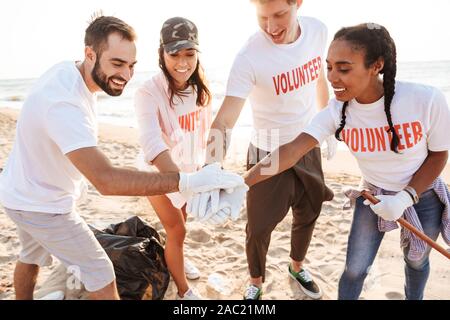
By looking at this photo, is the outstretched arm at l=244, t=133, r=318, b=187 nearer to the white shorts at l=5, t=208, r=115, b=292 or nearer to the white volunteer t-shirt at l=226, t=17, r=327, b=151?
the white volunteer t-shirt at l=226, t=17, r=327, b=151

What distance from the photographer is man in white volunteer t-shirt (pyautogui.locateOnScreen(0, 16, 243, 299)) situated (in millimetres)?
1868

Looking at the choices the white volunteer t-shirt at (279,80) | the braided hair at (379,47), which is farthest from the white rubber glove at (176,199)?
the braided hair at (379,47)

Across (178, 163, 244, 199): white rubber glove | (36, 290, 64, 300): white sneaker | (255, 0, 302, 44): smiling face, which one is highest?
(255, 0, 302, 44): smiling face

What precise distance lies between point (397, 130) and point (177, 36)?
4.67 ft

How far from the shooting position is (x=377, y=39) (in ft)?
6.37

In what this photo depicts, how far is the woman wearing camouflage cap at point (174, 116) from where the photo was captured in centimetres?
243

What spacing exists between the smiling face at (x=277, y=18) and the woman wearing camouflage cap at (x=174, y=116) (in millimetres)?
463

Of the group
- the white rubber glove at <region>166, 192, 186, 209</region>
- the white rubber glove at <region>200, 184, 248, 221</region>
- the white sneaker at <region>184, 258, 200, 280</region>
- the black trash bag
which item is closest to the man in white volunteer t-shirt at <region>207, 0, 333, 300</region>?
the white rubber glove at <region>166, 192, 186, 209</region>

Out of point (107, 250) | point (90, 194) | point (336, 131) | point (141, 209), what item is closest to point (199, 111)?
point (336, 131)

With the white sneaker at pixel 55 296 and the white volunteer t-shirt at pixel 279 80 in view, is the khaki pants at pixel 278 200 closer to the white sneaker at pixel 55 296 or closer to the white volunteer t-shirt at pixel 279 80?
the white volunteer t-shirt at pixel 279 80

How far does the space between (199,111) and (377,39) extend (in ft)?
3.99

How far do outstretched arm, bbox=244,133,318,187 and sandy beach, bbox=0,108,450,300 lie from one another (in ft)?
3.68

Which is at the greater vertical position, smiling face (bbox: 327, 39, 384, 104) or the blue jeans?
smiling face (bbox: 327, 39, 384, 104)
